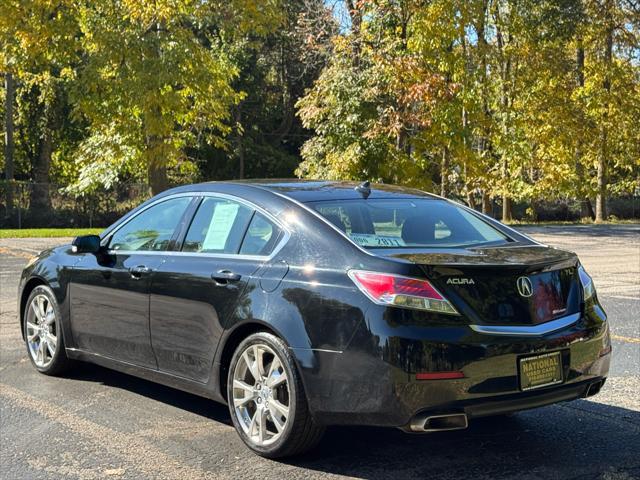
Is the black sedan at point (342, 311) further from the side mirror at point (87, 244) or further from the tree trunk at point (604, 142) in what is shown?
the tree trunk at point (604, 142)

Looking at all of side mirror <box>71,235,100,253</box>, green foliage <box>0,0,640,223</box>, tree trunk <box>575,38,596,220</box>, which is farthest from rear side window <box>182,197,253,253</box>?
tree trunk <box>575,38,596,220</box>

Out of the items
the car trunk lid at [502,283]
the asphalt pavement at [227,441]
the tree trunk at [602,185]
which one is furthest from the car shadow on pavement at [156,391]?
the tree trunk at [602,185]

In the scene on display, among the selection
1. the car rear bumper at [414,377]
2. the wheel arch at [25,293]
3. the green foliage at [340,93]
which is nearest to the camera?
the car rear bumper at [414,377]

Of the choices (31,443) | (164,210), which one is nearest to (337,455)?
(31,443)

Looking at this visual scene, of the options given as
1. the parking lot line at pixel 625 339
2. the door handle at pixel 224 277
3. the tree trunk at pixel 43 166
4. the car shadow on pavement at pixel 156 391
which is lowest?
the parking lot line at pixel 625 339

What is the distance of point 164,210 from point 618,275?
10.4 meters

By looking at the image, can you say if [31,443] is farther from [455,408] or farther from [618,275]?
[618,275]

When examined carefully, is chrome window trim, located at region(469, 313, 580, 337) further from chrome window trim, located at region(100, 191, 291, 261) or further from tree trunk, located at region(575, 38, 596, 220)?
tree trunk, located at region(575, 38, 596, 220)

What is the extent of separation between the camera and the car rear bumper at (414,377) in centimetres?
421

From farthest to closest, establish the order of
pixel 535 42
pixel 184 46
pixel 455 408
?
pixel 535 42 → pixel 184 46 → pixel 455 408

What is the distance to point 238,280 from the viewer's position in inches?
194

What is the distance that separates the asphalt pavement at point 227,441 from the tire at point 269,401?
0.11 meters

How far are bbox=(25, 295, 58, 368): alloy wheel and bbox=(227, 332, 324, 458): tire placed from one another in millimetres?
2285

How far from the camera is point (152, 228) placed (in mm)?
5969
